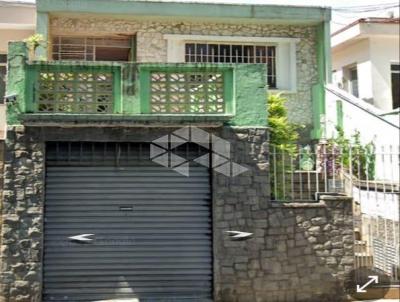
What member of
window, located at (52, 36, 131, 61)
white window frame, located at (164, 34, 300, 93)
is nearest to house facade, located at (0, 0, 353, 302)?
white window frame, located at (164, 34, 300, 93)

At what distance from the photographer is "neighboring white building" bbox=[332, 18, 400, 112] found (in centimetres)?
1516

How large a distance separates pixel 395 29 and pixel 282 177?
29.4 feet

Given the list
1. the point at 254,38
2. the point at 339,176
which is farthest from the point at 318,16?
the point at 339,176

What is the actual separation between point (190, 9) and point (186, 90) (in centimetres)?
456

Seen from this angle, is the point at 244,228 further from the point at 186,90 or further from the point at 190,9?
the point at 190,9

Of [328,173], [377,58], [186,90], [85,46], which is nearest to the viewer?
[186,90]

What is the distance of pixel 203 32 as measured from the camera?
41.7 ft

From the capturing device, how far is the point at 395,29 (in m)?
15.1

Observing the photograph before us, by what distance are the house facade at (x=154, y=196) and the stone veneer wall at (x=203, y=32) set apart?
448 cm

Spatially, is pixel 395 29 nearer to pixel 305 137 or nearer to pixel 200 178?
pixel 305 137

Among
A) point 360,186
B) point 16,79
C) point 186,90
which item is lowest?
point 360,186

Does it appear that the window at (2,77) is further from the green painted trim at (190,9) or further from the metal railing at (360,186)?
the metal railing at (360,186)

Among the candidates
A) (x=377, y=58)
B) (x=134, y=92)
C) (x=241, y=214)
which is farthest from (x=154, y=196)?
(x=377, y=58)

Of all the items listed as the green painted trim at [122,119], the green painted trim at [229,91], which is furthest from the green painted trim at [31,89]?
the green painted trim at [229,91]
